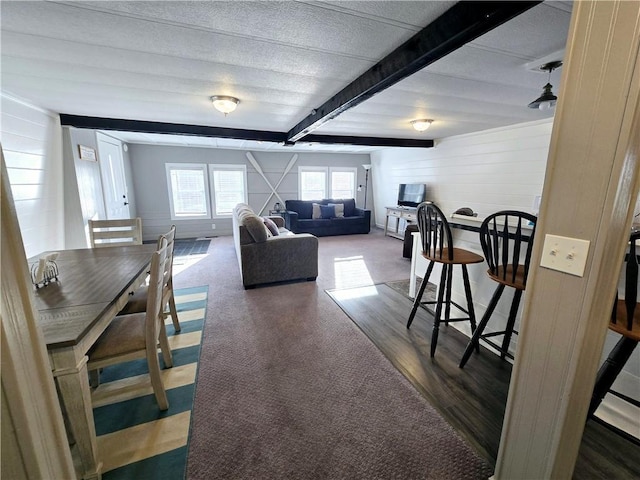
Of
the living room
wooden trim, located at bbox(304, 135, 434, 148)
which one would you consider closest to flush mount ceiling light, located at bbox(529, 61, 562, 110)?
the living room

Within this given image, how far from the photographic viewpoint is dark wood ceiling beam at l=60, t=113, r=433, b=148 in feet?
11.5

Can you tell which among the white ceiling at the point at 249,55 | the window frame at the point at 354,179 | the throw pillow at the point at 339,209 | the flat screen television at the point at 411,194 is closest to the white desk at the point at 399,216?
the flat screen television at the point at 411,194

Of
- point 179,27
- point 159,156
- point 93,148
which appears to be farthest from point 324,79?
point 159,156

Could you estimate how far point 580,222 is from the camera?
88 centimetres

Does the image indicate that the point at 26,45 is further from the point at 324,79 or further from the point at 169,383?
the point at 169,383

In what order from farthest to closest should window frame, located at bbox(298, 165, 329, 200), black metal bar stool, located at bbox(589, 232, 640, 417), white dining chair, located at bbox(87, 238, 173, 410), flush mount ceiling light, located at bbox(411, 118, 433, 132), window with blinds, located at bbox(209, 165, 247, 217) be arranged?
window frame, located at bbox(298, 165, 329, 200), window with blinds, located at bbox(209, 165, 247, 217), flush mount ceiling light, located at bbox(411, 118, 433, 132), white dining chair, located at bbox(87, 238, 173, 410), black metal bar stool, located at bbox(589, 232, 640, 417)

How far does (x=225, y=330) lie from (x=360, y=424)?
4.94 ft

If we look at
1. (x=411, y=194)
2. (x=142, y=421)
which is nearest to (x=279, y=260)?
(x=142, y=421)

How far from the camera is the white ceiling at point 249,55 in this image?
4.48ft

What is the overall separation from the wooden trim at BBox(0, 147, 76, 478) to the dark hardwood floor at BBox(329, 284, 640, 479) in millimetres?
1807

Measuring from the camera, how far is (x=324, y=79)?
89.3 inches

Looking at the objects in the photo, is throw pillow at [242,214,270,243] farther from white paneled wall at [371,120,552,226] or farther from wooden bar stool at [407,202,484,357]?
white paneled wall at [371,120,552,226]

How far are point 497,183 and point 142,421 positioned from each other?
5.24m

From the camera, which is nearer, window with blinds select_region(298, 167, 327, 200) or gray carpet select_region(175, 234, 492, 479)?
gray carpet select_region(175, 234, 492, 479)
